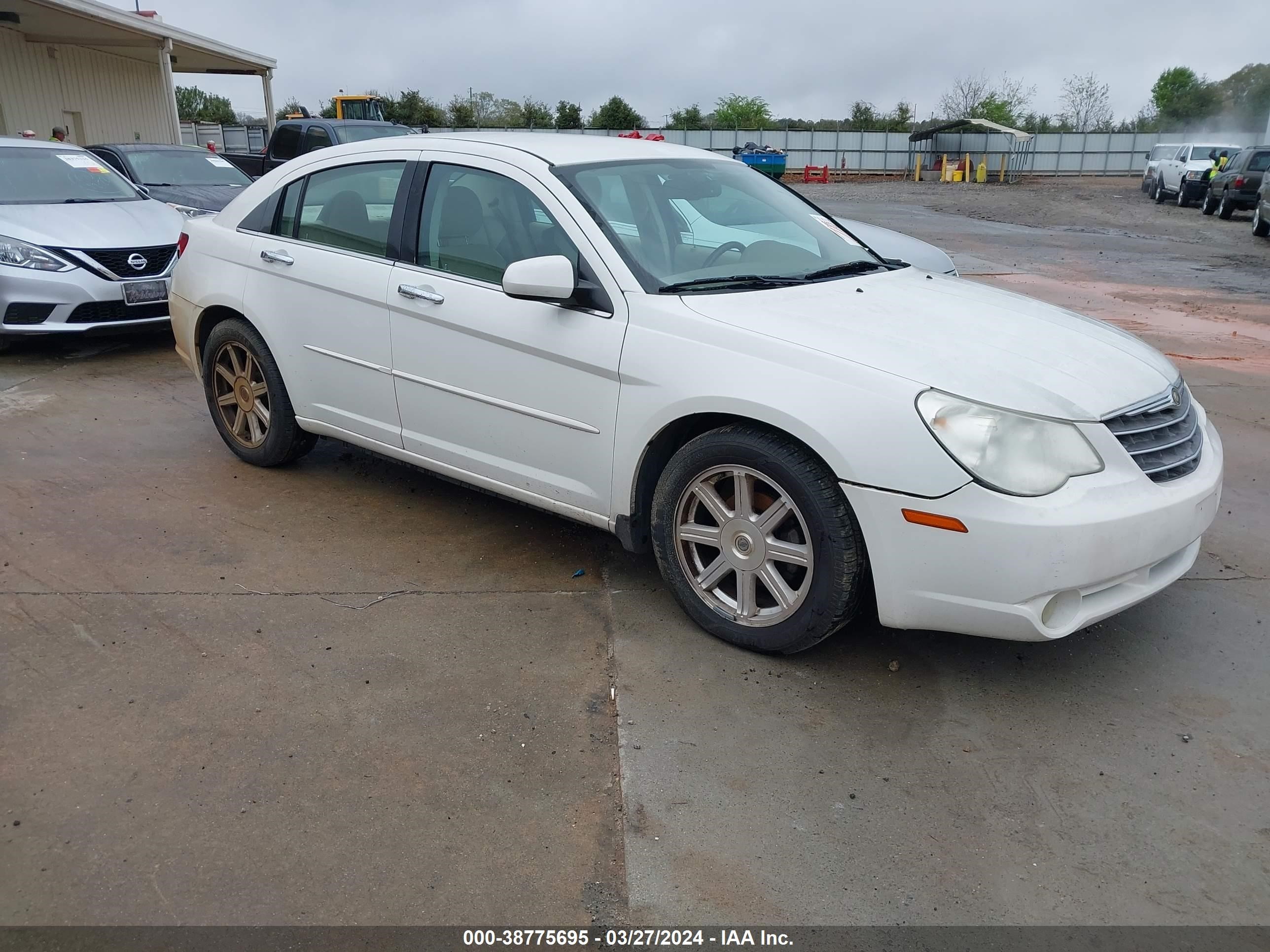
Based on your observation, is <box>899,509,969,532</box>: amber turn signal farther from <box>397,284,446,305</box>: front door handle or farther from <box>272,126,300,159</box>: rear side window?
<box>272,126,300,159</box>: rear side window

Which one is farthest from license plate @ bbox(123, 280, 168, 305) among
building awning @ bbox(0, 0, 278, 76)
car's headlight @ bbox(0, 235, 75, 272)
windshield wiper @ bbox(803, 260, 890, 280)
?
building awning @ bbox(0, 0, 278, 76)

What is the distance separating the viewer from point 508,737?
316cm

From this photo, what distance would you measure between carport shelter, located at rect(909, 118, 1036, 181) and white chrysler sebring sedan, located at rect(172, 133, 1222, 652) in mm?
46367

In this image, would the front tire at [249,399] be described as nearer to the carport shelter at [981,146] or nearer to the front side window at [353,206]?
the front side window at [353,206]

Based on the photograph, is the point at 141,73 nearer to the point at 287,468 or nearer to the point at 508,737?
the point at 287,468

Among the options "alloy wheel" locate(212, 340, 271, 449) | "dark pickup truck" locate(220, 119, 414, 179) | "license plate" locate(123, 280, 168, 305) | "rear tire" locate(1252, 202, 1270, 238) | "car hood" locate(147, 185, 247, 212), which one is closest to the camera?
"alloy wheel" locate(212, 340, 271, 449)

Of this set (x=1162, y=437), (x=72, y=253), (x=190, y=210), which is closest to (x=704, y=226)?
(x=1162, y=437)

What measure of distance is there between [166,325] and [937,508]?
748cm

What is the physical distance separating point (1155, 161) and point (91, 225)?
33308 mm

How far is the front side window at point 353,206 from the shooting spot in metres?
4.51

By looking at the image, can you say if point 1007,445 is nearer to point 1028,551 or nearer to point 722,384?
point 1028,551

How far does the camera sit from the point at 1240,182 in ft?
77.4

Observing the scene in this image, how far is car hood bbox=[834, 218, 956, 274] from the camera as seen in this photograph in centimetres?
795

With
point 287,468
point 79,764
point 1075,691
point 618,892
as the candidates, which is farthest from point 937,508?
point 287,468
